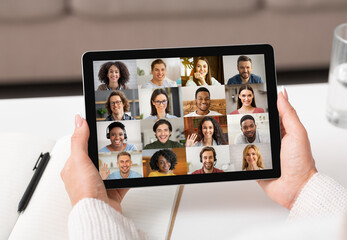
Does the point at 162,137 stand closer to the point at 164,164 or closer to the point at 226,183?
the point at 164,164

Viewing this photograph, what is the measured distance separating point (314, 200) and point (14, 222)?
0.50m

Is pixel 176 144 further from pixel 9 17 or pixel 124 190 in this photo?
pixel 9 17

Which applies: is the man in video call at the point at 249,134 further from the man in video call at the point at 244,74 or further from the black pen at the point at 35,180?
the black pen at the point at 35,180

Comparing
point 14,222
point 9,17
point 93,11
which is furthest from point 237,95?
point 9,17

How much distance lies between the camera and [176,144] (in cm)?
78

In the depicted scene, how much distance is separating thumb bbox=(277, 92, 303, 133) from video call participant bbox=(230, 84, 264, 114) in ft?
0.12

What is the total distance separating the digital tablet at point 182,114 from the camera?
30.3 inches

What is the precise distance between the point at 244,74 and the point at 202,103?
0.31 feet

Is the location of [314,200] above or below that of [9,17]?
below

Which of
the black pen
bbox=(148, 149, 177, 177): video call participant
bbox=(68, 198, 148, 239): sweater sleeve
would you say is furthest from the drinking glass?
the black pen

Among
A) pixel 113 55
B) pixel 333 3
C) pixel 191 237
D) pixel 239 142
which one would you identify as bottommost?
pixel 191 237

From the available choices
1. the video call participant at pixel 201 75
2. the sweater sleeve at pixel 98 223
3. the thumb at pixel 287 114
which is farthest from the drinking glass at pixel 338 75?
the sweater sleeve at pixel 98 223

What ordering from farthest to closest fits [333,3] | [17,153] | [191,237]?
[333,3] < [17,153] < [191,237]

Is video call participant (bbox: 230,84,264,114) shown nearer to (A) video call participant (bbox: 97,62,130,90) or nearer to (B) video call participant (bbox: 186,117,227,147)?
(B) video call participant (bbox: 186,117,227,147)
